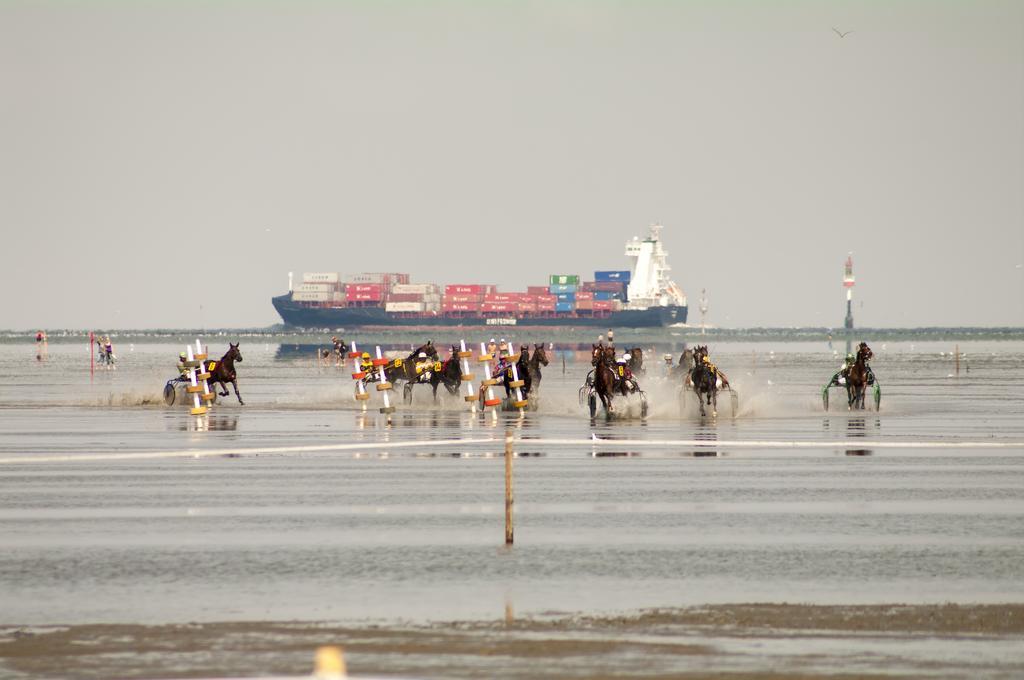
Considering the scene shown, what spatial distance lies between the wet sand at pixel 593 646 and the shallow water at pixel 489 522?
0.45 metres

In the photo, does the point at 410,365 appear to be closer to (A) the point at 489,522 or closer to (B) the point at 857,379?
(B) the point at 857,379

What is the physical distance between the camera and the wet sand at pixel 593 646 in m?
8.53

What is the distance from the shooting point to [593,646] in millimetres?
9188

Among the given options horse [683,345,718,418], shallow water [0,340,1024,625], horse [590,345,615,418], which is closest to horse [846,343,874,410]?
horse [683,345,718,418]

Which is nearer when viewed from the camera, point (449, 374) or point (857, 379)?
point (857, 379)

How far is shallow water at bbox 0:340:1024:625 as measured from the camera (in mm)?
11000

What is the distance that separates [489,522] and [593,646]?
19.4 feet

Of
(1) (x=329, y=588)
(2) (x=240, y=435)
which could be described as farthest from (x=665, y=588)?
(2) (x=240, y=435)

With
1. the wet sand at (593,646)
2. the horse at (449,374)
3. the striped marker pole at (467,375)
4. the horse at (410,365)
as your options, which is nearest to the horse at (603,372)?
the striped marker pole at (467,375)

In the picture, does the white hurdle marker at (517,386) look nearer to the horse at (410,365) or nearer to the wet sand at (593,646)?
the horse at (410,365)

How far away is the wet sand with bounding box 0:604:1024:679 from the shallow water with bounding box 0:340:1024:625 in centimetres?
45

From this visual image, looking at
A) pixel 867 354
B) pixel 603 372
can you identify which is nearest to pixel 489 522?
pixel 603 372

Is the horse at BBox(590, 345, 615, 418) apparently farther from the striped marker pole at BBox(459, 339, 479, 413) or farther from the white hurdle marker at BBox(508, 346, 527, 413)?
the striped marker pole at BBox(459, 339, 479, 413)

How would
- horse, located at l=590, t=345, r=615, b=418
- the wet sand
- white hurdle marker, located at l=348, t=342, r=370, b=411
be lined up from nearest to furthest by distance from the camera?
the wet sand
horse, located at l=590, t=345, r=615, b=418
white hurdle marker, located at l=348, t=342, r=370, b=411
